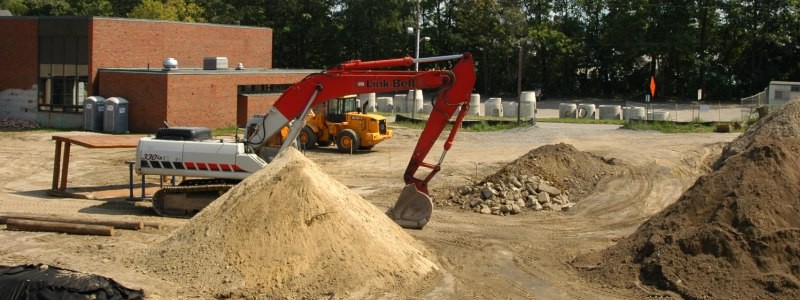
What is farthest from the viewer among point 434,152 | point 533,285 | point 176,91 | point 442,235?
point 176,91

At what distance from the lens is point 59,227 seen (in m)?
18.4

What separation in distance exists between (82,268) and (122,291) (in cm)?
329

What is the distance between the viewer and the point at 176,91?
1547 inches

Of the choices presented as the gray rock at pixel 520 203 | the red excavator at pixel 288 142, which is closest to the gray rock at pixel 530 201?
the gray rock at pixel 520 203

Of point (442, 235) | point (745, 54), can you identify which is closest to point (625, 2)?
point (745, 54)

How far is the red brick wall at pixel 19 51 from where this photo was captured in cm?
4106

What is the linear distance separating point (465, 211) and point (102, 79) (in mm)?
23324

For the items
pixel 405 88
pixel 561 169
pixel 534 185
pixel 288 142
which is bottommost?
pixel 534 185

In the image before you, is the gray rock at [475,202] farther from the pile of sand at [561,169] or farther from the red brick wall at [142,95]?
the red brick wall at [142,95]

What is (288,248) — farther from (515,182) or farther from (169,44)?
(169,44)

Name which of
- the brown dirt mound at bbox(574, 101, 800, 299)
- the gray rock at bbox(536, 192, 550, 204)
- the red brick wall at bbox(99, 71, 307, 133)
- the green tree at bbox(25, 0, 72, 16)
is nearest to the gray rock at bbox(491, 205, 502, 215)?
the gray rock at bbox(536, 192, 550, 204)

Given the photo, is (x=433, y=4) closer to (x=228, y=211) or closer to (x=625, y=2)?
(x=625, y=2)

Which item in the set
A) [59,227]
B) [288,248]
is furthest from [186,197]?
[288,248]

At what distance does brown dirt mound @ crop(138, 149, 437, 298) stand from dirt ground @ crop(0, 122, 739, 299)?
46cm
